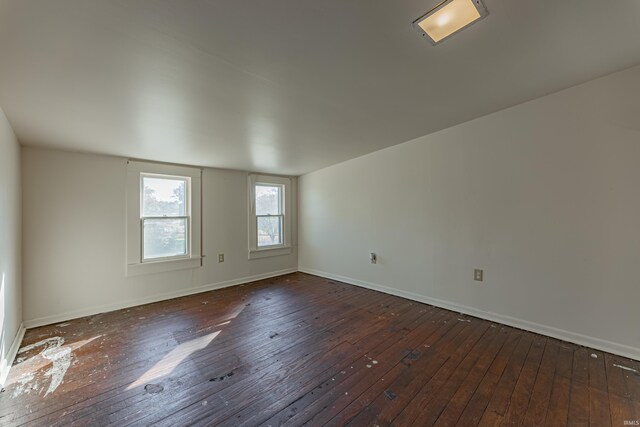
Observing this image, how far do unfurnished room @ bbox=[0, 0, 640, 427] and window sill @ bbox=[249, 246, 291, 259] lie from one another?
2.31 feet

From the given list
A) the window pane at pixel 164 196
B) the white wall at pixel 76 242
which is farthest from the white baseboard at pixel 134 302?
the window pane at pixel 164 196

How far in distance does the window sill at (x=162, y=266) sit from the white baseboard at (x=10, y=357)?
101 cm

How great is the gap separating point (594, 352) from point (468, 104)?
2488mm

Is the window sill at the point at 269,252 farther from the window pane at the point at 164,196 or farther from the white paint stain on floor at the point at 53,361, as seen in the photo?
the white paint stain on floor at the point at 53,361

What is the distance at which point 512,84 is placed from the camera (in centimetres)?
230

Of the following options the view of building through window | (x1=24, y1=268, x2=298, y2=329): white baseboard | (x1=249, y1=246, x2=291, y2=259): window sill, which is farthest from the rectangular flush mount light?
(x1=24, y1=268, x2=298, y2=329): white baseboard

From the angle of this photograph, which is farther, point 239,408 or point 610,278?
point 610,278

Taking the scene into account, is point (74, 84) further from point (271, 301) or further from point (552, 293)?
point (552, 293)

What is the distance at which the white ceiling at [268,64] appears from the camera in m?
1.29

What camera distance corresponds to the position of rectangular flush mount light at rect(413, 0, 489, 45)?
1.40 metres

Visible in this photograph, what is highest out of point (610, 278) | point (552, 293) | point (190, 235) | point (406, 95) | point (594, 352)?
point (406, 95)

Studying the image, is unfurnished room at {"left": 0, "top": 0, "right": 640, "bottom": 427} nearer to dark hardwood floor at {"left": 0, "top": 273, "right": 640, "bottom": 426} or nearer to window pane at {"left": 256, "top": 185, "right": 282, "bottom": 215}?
dark hardwood floor at {"left": 0, "top": 273, "right": 640, "bottom": 426}

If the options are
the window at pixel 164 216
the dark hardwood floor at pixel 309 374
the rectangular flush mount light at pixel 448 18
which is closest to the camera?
the rectangular flush mount light at pixel 448 18

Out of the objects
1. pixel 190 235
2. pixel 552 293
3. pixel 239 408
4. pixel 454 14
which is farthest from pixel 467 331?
pixel 190 235
